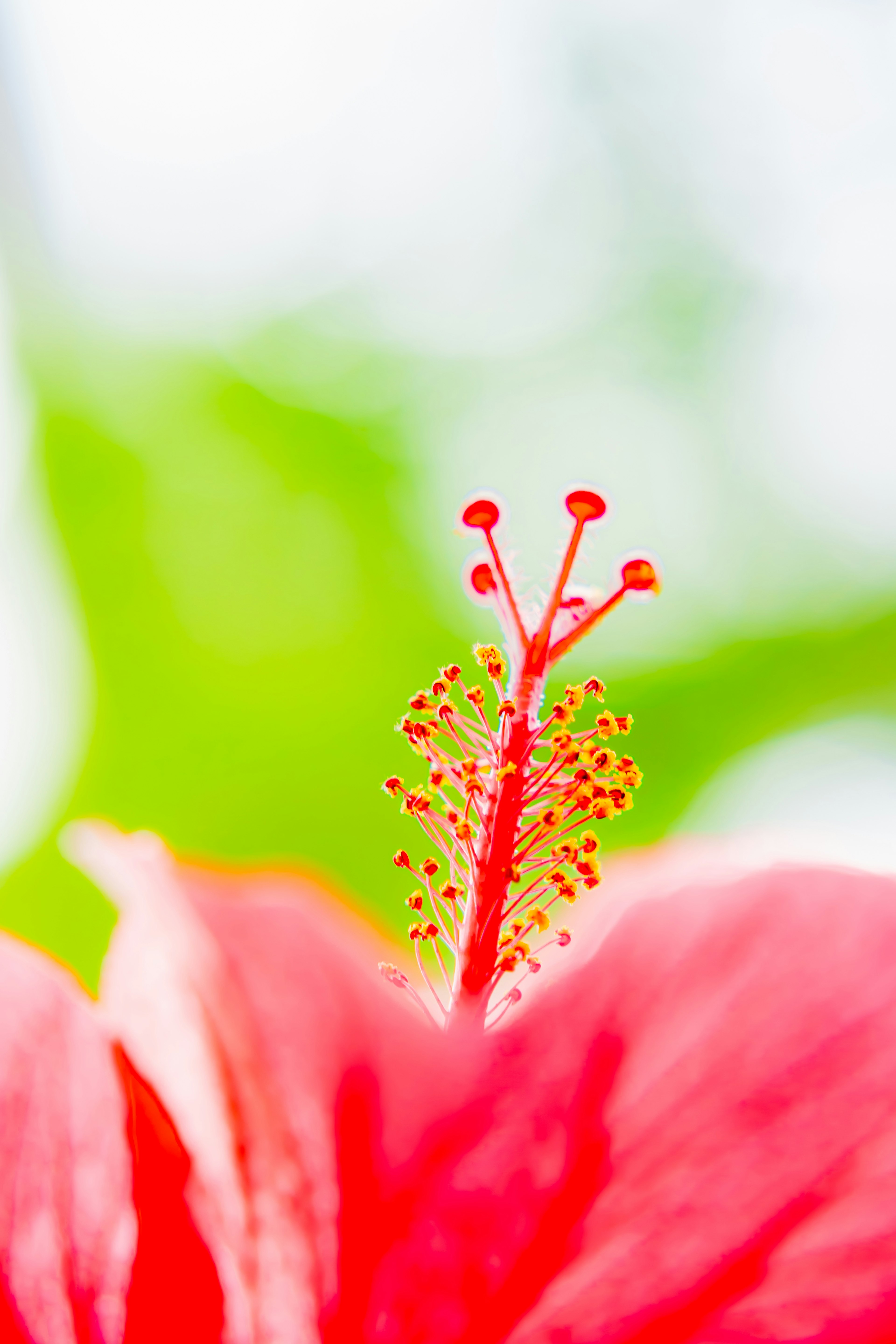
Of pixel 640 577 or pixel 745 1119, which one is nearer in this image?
pixel 745 1119

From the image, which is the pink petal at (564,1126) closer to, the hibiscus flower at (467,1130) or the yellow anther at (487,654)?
the hibiscus flower at (467,1130)

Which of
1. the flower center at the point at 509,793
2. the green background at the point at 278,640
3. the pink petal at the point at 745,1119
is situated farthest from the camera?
the green background at the point at 278,640

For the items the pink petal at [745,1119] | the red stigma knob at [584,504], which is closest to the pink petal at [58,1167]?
the pink petal at [745,1119]

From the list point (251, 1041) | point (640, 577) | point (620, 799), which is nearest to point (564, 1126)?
point (251, 1041)

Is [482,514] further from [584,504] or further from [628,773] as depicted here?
[628,773]

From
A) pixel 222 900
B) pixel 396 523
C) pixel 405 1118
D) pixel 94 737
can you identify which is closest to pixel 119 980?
pixel 222 900

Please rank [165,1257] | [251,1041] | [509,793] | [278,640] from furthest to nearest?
[278,640], [509,793], [251,1041], [165,1257]

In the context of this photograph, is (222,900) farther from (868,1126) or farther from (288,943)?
(868,1126)
